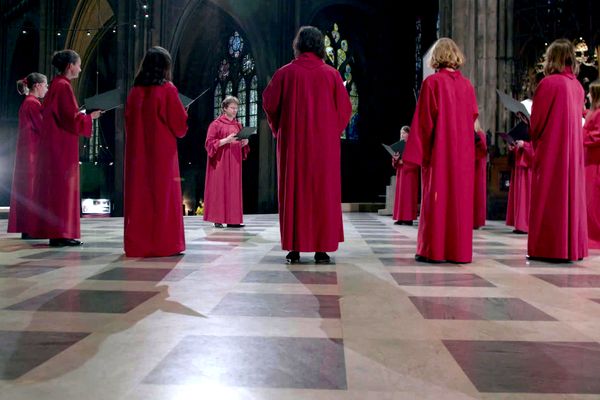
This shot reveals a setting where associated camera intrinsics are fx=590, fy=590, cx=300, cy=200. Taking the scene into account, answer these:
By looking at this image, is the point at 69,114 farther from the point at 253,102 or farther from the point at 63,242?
the point at 253,102

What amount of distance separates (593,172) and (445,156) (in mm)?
2850

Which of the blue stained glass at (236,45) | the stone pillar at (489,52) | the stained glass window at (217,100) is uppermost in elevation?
the blue stained glass at (236,45)

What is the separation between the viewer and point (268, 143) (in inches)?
846

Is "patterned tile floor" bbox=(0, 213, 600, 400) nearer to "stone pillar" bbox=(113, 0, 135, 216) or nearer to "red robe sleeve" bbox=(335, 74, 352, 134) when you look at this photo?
"red robe sleeve" bbox=(335, 74, 352, 134)

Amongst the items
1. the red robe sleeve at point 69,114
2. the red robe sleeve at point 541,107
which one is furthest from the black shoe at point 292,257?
the red robe sleeve at point 69,114

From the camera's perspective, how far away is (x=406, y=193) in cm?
1127

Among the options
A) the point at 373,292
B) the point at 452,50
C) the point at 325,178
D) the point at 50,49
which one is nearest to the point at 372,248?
the point at 325,178

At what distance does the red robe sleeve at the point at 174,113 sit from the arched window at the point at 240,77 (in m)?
20.8

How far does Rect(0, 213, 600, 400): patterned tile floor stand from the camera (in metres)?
1.68

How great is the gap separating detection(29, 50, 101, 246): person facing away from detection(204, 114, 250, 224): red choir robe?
303cm

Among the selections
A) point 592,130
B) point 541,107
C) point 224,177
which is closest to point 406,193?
point 224,177

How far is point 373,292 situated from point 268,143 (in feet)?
60.5

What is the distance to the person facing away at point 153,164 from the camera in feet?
16.9

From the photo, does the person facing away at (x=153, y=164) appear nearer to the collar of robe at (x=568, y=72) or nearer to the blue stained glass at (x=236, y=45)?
the collar of robe at (x=568, y=72)
